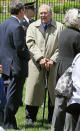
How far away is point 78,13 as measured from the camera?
6.98m

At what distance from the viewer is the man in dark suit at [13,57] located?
7.89m

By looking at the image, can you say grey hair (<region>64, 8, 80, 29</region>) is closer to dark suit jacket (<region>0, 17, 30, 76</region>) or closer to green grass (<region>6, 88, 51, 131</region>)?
dark suit jacket (<region>0, 17, 30, 76</region>)

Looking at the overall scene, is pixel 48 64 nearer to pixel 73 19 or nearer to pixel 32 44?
pixel 32 44

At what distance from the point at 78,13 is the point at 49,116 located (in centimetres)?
261

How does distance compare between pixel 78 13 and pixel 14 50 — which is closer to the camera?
pixel 78 13

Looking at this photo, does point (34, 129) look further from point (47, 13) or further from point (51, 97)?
point (47, 13)

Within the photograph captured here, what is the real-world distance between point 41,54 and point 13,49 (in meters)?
0.83

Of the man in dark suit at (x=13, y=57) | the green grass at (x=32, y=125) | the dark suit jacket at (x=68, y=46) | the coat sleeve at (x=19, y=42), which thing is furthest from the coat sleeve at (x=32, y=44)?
the dark suit jacket at (x=68, y=46)

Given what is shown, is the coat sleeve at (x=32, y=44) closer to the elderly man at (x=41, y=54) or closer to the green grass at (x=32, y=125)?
the elderly man at (x=41, y=54)

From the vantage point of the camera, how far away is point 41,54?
8.65m

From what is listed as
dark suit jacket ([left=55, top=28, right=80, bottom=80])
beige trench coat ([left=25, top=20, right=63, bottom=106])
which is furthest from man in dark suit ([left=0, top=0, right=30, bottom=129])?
dark suit jacket ([left=55, top=28, right=80, bottom=80])

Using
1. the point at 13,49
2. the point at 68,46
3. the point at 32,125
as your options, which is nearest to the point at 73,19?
the point at 68,46

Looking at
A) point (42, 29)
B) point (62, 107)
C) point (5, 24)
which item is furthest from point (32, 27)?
point (62, 107)

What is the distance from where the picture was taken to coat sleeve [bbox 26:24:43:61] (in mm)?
8633
